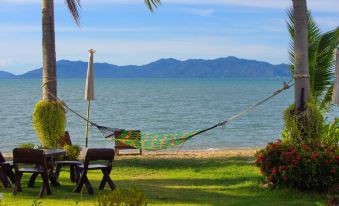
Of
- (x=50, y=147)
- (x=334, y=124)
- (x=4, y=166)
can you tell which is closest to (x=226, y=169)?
(x=334, y=124)

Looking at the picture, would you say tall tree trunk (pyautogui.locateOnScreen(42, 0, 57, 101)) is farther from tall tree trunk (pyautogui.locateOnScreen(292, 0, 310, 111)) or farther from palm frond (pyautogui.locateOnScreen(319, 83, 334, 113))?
palm frond (pyautogui.locateOnScreen(319, 83, 334, 113))

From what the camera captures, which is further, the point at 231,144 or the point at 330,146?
the point at 231,144

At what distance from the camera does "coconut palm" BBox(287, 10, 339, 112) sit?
13.2 metres

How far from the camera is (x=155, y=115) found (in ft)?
155

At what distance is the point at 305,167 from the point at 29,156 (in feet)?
12.6

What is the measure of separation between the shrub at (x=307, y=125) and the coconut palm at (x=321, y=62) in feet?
12.6

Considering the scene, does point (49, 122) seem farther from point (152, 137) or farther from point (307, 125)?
point (307, 125)

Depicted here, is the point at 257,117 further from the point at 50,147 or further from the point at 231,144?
the point at 50,147

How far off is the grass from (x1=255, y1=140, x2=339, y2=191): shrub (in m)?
0.15

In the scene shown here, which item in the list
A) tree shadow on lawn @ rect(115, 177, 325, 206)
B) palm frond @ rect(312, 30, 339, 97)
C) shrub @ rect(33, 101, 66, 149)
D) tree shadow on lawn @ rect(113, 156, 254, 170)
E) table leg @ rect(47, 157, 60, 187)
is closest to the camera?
tree shadow on lawn @ rect(115, 177, 325, 206)

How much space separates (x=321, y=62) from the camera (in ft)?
43.9

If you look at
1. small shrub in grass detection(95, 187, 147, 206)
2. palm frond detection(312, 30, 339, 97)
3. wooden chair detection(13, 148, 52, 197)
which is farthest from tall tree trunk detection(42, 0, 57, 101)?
small shrub in grass detection(95, 187, 147, 206)

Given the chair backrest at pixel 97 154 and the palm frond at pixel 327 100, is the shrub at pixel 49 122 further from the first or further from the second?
the palm frond at pixel 327 100

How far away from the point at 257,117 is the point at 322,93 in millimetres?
31447
